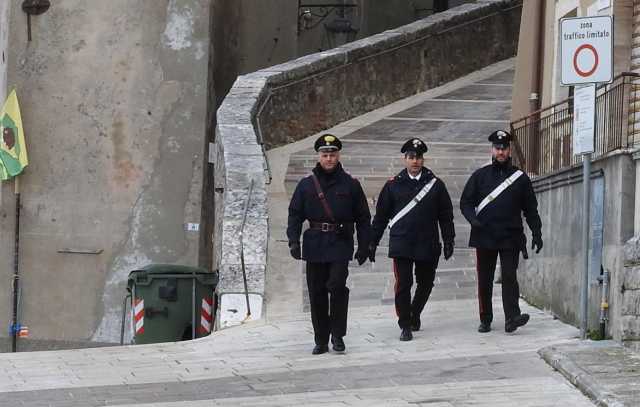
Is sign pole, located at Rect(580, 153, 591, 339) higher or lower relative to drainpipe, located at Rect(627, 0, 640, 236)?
lower

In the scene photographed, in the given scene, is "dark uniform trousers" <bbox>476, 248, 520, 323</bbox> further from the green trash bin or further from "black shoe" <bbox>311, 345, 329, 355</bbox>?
the green trash bin

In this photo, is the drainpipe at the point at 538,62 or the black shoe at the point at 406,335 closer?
the black shoe at the point at 406,335

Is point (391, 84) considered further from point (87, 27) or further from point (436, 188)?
point (436, 188)

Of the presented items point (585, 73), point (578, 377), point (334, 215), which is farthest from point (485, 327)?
point (578, 377)

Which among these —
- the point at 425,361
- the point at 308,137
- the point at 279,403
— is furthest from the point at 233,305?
the point at 308,137

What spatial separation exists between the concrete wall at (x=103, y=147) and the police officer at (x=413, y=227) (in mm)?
12189

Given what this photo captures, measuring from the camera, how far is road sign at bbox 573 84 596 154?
11938 mm

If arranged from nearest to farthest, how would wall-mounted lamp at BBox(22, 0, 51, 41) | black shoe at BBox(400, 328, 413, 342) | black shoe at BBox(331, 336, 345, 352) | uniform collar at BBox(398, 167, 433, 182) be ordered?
black shoe at BBox(331, 336, 345, 352) < black shoe at BBox(400, 328, 413, 342) < uniform collar at BBox(398, 167, 433, 182) < wall-mounted lamp at BBox(22, 0, 51, 41)

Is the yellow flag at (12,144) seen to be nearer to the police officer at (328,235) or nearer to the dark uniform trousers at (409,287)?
the dark uniform trousers at (409,287)

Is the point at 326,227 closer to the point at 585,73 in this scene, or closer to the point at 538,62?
the point at 585,73

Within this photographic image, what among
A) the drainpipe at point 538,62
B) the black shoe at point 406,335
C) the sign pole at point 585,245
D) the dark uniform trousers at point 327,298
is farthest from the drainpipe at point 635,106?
the drainpipe at point 538,62

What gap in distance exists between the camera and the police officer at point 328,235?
473 inches

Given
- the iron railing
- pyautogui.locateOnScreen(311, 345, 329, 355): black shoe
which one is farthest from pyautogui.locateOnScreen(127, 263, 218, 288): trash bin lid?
pyautogui.locateOnScreen(311, 345, 329, 355): black shoe

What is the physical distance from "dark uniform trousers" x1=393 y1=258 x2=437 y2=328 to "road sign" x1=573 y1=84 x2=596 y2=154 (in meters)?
1.61
